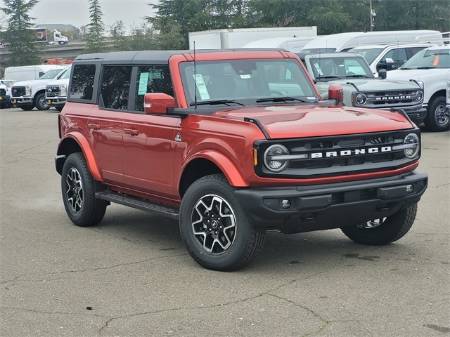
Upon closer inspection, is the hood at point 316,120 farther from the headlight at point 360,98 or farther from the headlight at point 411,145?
the headlight at point 360,98

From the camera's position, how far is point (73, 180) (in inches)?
328

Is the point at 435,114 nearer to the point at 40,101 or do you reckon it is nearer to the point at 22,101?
the point at 40,101

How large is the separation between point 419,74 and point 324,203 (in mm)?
11501

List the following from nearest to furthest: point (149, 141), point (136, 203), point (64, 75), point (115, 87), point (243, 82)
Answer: point (149, 141) → point (243, 82) → point (136, 203) → point (115, 87) → point (64, 75)

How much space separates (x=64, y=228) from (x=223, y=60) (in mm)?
2612

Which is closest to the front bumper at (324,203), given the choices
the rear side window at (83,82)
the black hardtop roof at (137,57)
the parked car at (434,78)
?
the black hardtop roof at (137,57)

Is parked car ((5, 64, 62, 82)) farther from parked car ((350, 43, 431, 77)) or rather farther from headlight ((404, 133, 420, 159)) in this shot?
headlight ((404, 133, 420, 159))

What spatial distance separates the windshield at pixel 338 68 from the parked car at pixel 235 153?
775 centimetres

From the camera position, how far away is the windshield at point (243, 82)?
6.98 metres

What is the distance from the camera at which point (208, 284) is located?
5852 millimetres

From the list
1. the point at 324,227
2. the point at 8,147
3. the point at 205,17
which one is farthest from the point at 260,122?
the point at 205,17

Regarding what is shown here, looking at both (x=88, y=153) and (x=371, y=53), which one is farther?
(x=371, y=53)

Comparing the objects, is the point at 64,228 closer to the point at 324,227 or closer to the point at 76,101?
the point at 76,101

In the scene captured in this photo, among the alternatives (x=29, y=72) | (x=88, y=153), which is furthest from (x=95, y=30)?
(x=88, y=153)
